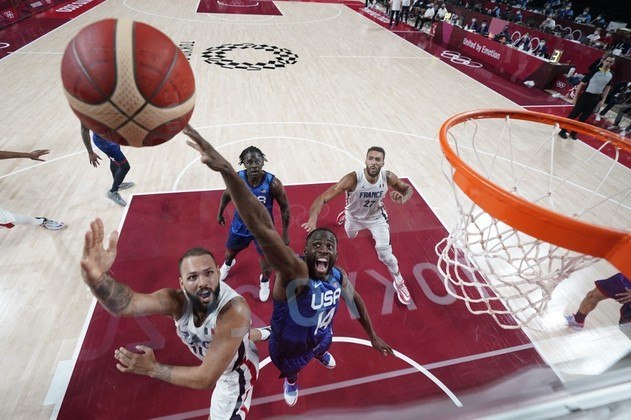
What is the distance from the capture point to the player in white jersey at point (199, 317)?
64.1 inches

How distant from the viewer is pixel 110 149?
156 inches

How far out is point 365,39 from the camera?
12.8 meters

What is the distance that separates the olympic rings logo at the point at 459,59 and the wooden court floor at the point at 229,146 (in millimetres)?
669

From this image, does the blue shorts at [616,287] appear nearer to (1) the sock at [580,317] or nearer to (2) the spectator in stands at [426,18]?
(1) the sock at [580,317]

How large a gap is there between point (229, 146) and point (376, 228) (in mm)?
3233

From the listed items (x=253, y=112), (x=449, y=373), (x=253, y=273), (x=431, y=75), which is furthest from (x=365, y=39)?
(x=449, y=373)

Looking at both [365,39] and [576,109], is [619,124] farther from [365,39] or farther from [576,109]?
[365,39]

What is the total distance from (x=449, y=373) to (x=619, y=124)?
26.6 ft

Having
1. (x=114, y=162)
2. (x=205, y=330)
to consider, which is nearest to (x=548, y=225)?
(x=205, y=330)

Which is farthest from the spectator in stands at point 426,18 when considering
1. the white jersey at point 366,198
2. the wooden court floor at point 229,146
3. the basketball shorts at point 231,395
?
the basketball shorts at point 231,395

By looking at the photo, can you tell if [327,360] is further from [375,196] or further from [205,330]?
[375,196]

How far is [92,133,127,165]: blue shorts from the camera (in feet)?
12.7

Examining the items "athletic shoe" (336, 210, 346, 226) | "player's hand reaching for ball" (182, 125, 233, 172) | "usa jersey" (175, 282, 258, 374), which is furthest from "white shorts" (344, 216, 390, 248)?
"player's hand reaching for ball" (182, 125, 233, 172)

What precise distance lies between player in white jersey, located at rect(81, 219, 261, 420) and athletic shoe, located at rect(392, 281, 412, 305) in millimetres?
1674
